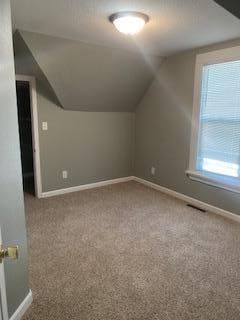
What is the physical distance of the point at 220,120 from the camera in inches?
126

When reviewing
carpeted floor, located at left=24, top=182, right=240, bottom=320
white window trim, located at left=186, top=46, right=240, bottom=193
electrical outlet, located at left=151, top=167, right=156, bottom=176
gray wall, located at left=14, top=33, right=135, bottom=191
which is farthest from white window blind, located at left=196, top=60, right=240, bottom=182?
gray wall, located at left=14, top=33, right=135, bottom=191

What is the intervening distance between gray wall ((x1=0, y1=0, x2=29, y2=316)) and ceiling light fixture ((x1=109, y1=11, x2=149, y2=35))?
110cm

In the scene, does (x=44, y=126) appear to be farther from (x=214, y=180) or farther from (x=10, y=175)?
(x=214, y=180)

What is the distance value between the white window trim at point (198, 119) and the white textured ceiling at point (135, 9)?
0.17 m

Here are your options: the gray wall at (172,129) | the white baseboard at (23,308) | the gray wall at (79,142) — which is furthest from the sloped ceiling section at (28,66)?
the white baseboard at (23,308)

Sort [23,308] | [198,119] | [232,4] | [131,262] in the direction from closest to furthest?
[232,4] < [23,308] < [131,262] < [198,119]

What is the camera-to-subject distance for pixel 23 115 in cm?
486

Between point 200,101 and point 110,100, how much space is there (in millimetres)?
1502

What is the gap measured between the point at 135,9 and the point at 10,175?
171 centimetres

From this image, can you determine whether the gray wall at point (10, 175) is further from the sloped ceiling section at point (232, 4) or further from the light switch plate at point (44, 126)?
the light switch plate at point (44, 126)

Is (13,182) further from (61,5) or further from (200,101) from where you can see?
(200,101)

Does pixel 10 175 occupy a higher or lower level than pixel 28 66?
lower

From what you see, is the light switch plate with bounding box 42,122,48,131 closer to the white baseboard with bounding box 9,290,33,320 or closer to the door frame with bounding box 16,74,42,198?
the door frame with bounding box 16,74,42,198

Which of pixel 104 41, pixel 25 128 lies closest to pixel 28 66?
pixel 104 41
